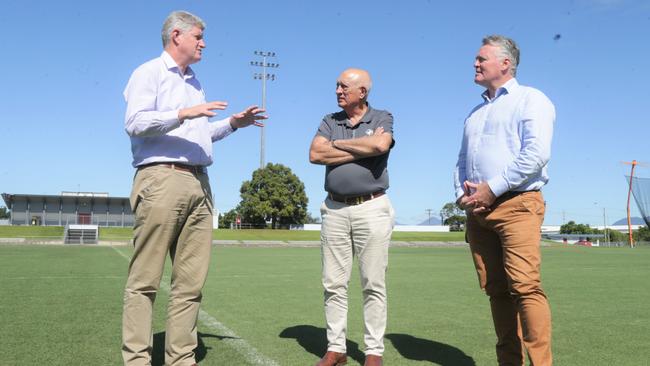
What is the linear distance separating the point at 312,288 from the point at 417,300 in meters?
2.03

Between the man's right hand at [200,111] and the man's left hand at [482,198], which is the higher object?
the man's right hand at [200,111]

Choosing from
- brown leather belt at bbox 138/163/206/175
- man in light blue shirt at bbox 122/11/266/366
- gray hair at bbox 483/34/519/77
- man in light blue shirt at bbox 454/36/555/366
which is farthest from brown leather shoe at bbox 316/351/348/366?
gray hair at bbox 483/34/519/77

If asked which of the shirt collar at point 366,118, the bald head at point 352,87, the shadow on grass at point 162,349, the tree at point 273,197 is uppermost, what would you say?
the tree at point 273,197

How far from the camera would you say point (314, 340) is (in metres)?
4.70

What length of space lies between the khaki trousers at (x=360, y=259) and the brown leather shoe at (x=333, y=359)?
1.6 inches

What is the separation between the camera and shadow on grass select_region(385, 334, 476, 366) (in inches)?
159

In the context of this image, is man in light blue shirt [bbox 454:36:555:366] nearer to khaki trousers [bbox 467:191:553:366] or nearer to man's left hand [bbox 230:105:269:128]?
khaki trousers [bbox 467:191:553:366]

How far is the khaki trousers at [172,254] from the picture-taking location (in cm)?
333

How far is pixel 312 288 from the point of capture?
8.84 m

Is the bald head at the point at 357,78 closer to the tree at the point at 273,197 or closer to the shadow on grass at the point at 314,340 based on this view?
the shadow on grass at the point at 314,340

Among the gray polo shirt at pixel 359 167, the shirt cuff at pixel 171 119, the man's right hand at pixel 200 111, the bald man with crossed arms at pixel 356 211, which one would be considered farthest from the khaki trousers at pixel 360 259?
the shirt cuff at pixel 171 119

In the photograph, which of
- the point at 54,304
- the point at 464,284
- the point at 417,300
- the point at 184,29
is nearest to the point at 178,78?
the point at 184,29

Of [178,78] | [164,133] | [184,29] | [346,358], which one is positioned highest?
[184,29]

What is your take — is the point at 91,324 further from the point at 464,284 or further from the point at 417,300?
the point at 464,284
